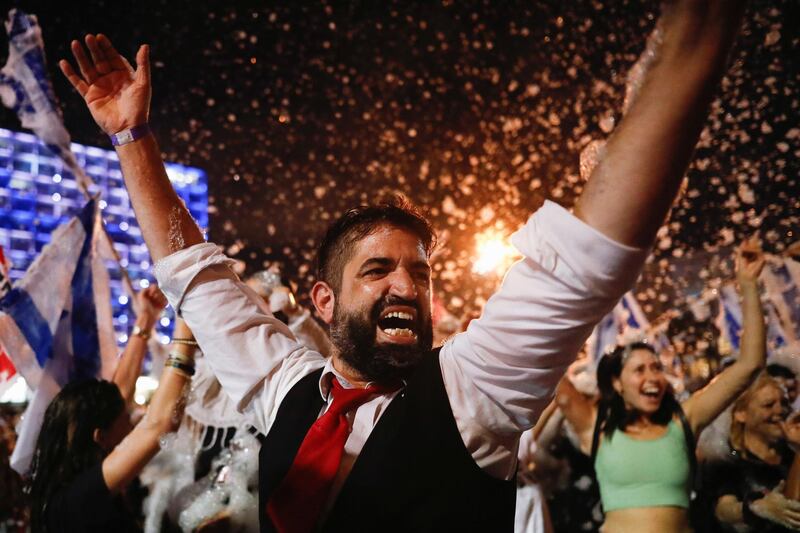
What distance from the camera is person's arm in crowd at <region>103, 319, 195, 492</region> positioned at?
283cm

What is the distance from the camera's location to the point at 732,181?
11.1 meters

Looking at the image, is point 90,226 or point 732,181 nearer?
point 90,226

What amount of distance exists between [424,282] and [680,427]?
2602 mm

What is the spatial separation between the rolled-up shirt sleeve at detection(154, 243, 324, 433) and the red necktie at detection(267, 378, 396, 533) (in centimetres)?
27

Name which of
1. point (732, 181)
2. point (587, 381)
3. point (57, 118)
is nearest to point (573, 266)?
point (587, 381)

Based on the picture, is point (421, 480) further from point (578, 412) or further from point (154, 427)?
point (578, 412)

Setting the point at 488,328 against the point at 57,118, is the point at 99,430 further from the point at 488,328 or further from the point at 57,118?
the point at 57,118

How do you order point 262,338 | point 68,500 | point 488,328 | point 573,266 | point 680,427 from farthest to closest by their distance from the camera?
point 680,427, point 68,500, point 262,338, point 488,328, point 573,266

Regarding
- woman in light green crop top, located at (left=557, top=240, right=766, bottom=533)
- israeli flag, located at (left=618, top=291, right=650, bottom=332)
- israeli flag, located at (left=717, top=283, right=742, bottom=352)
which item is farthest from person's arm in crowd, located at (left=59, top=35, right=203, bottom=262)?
israeli flag, located at (left=717, top=283, right=742, bottom=352)

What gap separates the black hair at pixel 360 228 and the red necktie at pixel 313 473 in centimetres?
43

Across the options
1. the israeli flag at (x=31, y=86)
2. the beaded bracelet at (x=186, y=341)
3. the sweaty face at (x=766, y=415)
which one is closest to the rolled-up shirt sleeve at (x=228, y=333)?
the beaded bracelet at (x=186, y=341)

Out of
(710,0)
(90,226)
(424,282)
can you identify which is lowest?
(90,226)

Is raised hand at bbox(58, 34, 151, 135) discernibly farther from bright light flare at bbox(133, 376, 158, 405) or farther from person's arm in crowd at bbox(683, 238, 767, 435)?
person's arm in crowd at bbox(683, 238, 767, 435)

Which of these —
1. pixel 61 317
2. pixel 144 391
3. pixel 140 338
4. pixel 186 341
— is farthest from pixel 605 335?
pixel 144 391
